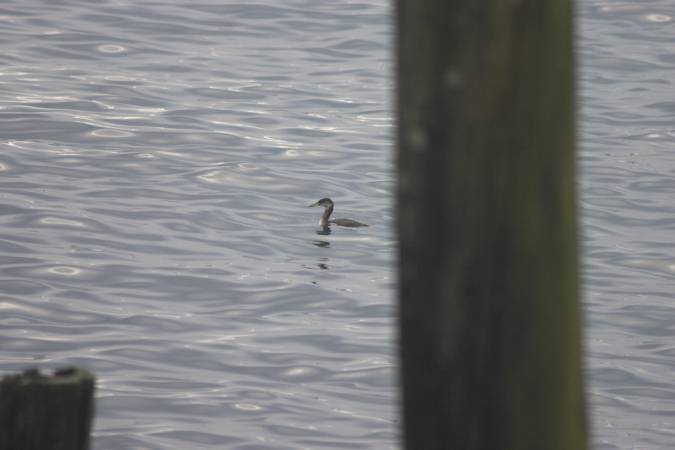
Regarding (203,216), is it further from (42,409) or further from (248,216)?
(42,409)

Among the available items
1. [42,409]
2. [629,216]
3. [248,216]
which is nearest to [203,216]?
[248,216]

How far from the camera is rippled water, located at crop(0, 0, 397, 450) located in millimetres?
9344

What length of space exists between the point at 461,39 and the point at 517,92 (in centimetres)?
17

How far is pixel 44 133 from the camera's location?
1872 centimetres

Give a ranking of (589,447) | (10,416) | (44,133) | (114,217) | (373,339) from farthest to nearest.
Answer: (44,133) → (114,217) → (373,339) → (10,416) → (589,447)

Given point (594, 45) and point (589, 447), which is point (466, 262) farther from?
point (594, 45)

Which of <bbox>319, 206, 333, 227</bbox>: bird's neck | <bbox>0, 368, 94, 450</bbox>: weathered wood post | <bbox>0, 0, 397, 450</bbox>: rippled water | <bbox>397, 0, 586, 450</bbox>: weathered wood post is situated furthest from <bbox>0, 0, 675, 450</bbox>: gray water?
<bbox>397, 0, 586, 450</bbox>: weathered wood post

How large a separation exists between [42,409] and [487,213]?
1352mm

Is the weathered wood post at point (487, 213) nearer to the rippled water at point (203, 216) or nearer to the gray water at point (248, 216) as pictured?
the gray water at point (248, 216)

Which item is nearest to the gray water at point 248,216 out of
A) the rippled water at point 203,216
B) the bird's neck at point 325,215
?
the rippled water at point 203,216

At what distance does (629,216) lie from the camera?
53.7 ft

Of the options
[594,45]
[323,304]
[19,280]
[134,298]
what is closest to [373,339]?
[323,304]

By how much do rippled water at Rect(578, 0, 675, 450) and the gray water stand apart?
0.04m

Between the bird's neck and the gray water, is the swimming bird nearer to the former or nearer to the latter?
the bird's neck
